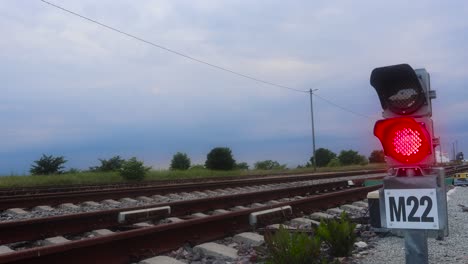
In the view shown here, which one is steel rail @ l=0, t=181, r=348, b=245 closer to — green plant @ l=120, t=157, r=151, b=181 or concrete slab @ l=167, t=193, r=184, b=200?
concrete slab @ l=167, t=193, r=184, b=200

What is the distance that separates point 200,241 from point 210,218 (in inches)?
18.8

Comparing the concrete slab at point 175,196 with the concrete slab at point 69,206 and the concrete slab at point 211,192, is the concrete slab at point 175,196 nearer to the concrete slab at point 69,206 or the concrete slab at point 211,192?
the concrete slab at point 211,192

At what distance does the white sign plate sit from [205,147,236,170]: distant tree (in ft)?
131

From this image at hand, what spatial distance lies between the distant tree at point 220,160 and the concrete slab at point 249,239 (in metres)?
35.3

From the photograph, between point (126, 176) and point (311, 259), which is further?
point (126, 176)

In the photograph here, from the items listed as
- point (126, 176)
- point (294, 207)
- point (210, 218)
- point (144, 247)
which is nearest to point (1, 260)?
point (144, 247)

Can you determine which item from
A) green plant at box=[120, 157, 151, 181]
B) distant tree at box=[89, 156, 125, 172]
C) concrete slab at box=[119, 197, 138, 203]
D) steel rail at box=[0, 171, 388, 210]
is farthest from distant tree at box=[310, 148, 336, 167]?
concrete slab at box=[119, 197, 138, 203]

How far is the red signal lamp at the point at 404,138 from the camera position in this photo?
2.77 meters

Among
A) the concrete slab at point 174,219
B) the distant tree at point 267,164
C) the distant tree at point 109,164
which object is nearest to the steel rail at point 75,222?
the concrete slab at point 174,219

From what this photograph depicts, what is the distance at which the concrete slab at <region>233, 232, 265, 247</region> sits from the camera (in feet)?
23.8

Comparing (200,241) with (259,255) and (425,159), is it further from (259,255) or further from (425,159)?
(425,159)

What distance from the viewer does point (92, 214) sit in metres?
8.45

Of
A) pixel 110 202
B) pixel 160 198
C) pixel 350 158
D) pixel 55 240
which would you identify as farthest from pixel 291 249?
pixel 350 158

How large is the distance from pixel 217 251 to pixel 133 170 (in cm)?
2204
